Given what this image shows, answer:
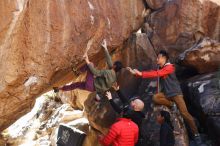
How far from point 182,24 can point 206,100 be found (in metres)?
3.05

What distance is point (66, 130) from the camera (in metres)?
11.9

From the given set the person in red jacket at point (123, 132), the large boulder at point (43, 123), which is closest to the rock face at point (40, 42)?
the person in red jacket at point (123, 132)

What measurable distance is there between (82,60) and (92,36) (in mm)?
631

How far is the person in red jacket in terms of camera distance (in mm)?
7488

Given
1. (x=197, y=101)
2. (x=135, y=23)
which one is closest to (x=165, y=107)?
(x=197, y=101)

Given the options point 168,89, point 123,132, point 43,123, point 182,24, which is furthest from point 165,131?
point 43,123

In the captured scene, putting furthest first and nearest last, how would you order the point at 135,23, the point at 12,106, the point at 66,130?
the point at 66,130 < the point at 135,23 < the point at 12,106

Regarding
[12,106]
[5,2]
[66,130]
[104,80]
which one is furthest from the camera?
[66,130]

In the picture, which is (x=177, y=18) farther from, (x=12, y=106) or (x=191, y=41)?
(x=12, y=106)

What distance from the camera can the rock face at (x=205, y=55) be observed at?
10.1 meters

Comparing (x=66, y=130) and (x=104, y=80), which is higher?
(x=104, y=80)

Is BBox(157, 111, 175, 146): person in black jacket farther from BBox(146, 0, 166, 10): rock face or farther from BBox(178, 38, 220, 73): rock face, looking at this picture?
BBox(146, 0, 166, 10): rock face

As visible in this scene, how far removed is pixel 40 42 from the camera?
8.06m

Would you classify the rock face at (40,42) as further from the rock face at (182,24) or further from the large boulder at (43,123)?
the large boulder at (43,123)
